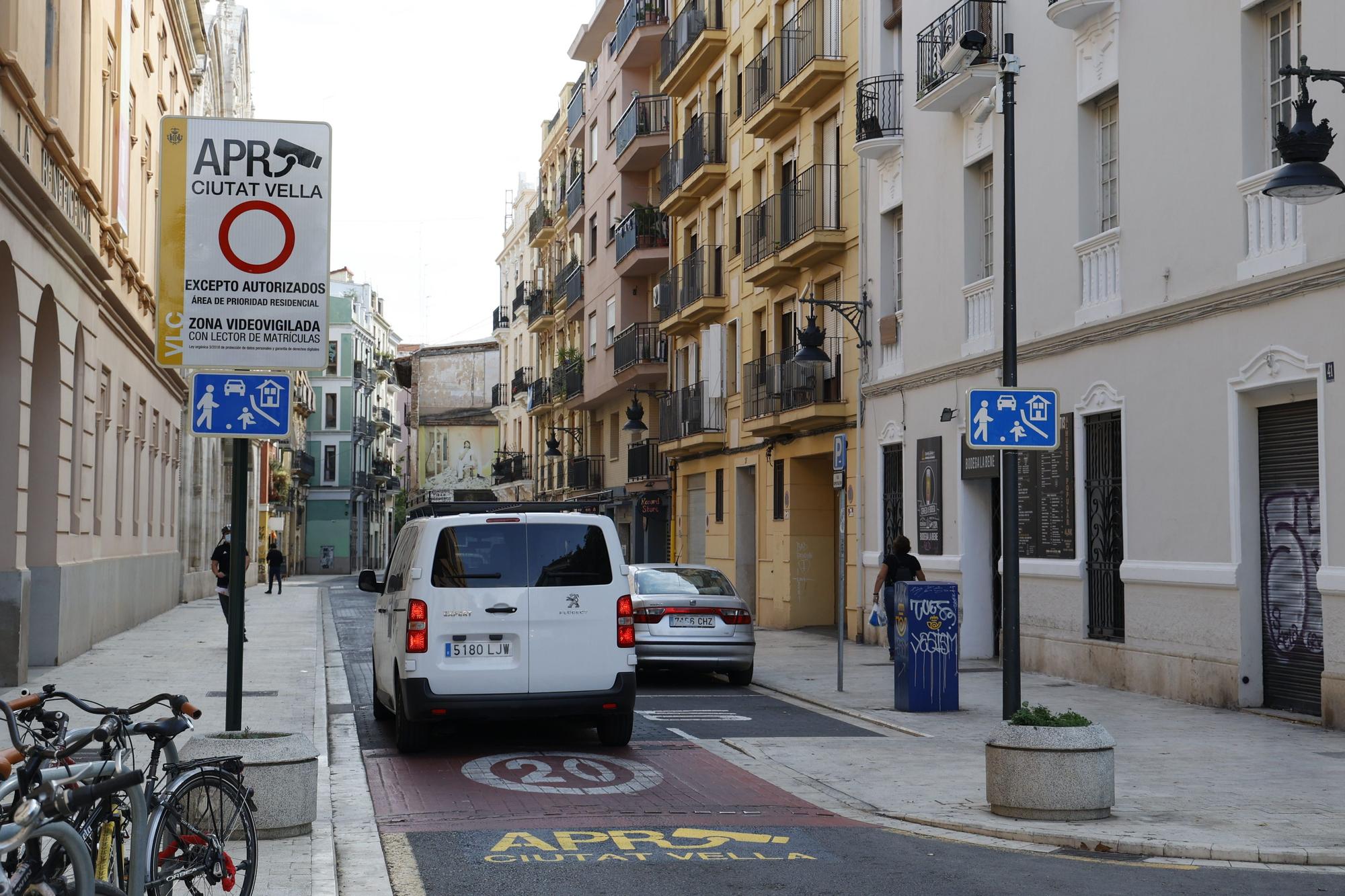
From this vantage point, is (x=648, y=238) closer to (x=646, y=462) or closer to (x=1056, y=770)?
(x=646, y=462)

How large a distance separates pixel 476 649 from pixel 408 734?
0.90 meters

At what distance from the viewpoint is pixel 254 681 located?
→ 18.0 metres

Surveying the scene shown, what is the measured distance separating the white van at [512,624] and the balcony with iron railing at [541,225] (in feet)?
155

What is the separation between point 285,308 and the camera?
8578 mm

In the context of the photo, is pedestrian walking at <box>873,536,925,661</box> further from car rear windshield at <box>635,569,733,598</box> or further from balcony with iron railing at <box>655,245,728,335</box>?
balcony with iron railing at <box>655,245,728,335</box>

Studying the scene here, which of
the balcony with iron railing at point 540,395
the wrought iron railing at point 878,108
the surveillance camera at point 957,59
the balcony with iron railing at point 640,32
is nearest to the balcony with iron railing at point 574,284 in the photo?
the balcony with iron railing at point 540,395

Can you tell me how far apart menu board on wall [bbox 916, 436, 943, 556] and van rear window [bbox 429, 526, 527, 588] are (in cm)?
1167

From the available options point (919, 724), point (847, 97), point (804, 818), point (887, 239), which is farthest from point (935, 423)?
point (804, 818)

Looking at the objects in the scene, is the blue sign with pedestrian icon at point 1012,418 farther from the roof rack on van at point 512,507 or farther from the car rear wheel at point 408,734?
the car rear wheel at point 408,734

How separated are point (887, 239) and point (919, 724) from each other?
12.7 metres

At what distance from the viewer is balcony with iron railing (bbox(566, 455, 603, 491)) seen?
1961 inches

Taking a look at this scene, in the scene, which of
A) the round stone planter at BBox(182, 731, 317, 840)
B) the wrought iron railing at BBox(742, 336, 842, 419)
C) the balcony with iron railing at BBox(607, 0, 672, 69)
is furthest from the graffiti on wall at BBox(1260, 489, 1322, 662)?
the balcony with iron railing at BBox(607, 0, 672, 69)

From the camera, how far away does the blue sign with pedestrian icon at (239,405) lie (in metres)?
8.38

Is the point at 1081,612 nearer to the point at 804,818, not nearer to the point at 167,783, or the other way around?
the point at 804,818
